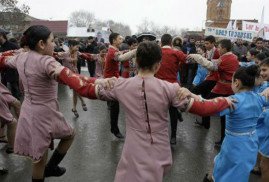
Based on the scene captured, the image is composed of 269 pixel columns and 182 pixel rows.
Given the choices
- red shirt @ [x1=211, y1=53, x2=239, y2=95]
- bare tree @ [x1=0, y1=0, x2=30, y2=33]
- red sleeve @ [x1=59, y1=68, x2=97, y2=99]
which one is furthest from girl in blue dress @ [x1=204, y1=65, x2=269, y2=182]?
bare tree @ [x1=0, y1=0, x2=30, y2=33]

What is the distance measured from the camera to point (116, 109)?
15.6 feet

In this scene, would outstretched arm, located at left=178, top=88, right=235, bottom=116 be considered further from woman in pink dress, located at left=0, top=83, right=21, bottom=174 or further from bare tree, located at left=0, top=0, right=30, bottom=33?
bare tree, located at left=0, top=0, right=30, bottom=33

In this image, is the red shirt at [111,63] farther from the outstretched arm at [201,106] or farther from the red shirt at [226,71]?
the outstretched arm at [201,106]

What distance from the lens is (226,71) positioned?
4512mm

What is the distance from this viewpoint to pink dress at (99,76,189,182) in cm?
192

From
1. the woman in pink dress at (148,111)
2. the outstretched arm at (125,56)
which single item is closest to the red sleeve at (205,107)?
the woman in pink dress at (148,111)

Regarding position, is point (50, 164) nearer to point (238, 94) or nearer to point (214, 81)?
point (238, 94)

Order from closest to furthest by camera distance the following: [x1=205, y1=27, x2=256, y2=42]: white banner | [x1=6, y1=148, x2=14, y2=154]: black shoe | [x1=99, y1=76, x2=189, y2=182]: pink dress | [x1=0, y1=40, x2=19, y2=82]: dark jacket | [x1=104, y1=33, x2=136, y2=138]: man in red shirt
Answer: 1. [x1=99, y1=76, x2=189, y2=182]: pink dress
2. [x1=6, y1=148, x2=14, y2=154]: black shoe
3. [x1=104, y1=33, x2=136, y2=138]: man in red shirt
4. [x1=0, y1=40, x2=19, y2=82]: dark jacket
5. [x1=205, y1=27, x2=256, y2=42]: white banner

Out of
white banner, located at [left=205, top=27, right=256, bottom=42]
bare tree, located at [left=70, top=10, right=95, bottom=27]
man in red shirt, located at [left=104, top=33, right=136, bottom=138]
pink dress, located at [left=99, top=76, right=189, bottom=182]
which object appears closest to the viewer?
pink dress, located at [left=99, top=76, right=189, bottom=182]

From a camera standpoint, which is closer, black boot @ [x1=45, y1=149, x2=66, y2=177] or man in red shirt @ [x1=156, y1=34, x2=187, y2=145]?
black boot @ [x1=45, y1=149, x2=66, y2=177]

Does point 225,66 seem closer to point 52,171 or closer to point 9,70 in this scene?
point 52,171

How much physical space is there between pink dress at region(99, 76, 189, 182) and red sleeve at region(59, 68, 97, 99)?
24 centimetres

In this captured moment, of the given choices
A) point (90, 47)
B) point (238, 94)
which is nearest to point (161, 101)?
point (238, 94)

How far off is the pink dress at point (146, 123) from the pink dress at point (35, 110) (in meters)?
0.91
